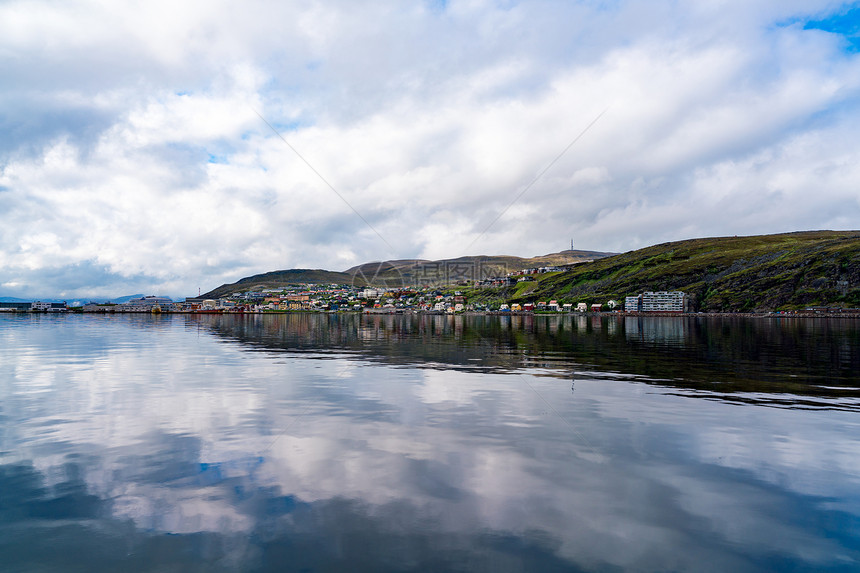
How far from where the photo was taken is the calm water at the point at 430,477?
360 inches

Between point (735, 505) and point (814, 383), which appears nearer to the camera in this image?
point (735, 505)

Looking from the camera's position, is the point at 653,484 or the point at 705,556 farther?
the point at 653,484

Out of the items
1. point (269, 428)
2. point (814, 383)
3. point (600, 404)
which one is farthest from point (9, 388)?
point (814, 383)

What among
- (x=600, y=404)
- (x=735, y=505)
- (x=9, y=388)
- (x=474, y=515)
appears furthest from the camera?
(x=9, y=388)

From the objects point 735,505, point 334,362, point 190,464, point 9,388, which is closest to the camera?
point 735,505

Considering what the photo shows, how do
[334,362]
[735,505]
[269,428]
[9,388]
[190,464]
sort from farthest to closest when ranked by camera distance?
[334,362] → [9,388] → [269,428] → [190,464] → [735,505]

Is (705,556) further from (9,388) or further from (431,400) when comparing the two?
(9,388)

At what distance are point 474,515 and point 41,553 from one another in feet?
28.8

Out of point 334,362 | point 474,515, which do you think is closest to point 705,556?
point 474,515

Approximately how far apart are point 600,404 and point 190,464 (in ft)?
58.4

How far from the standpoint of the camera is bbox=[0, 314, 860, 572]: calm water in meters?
9.14

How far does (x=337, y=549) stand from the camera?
9188mm

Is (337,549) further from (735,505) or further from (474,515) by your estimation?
(735,505)

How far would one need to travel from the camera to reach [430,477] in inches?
512
